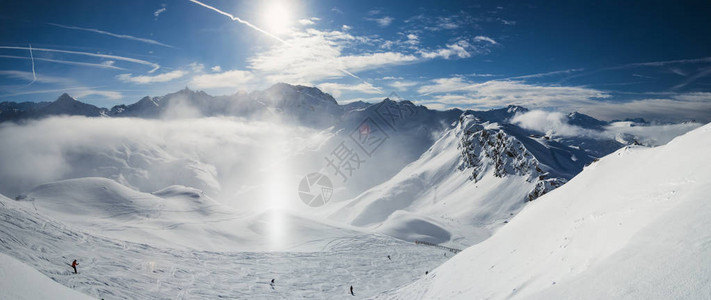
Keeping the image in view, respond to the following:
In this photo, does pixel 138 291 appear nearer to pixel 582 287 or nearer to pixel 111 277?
pixel 111 277

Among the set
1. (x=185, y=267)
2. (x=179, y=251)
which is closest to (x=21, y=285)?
(x=185, y=267)

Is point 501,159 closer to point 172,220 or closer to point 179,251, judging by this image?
point 172,220

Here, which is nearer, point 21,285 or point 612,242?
point 612,242

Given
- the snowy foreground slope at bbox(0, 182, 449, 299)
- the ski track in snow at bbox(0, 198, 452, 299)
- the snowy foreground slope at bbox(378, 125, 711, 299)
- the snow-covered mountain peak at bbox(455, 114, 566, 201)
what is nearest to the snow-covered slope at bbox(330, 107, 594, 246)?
the snow-covered mountain peak at bbox(455, 114, 566, 201)

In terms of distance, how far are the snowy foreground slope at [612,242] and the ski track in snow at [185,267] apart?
1147cm

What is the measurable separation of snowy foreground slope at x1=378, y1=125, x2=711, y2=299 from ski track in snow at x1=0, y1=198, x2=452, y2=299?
11.5 meters

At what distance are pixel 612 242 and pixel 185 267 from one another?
3679cm

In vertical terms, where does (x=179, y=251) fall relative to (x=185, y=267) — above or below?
below

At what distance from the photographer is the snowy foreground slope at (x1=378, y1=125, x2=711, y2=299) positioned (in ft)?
28.3

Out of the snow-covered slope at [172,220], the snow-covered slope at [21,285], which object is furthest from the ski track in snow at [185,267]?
the snow-covered slope at [21,285]

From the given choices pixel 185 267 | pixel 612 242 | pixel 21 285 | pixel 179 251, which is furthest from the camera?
pixel 179 251

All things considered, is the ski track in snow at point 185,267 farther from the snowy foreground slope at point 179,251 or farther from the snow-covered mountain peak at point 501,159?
the snow-covered mountain peak at point 501,159

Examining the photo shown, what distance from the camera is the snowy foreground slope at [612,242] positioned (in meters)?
8.62

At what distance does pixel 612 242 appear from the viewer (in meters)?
12.5
